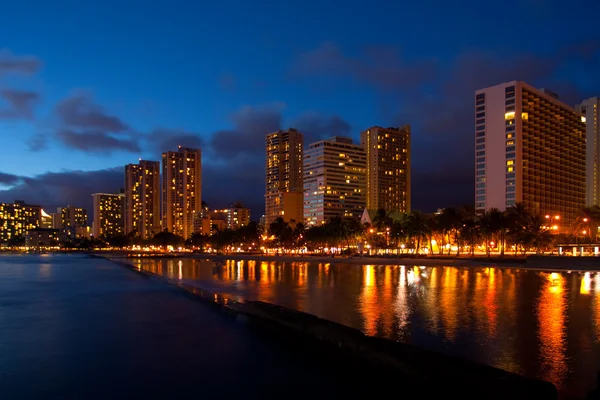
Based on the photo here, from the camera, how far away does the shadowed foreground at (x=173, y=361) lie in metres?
11.8

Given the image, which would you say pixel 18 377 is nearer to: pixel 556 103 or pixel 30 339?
pixel 30 339

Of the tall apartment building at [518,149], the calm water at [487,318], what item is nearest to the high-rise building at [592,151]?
the tall apartment building at [518,149]

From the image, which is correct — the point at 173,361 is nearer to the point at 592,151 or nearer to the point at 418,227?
the point at 418,227

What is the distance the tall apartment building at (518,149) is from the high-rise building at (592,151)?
3348 centimetres

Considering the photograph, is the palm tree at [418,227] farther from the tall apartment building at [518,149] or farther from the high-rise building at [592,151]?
the high-rise building at [592,151]

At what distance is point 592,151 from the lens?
622 feet

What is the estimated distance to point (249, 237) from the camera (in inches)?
6284

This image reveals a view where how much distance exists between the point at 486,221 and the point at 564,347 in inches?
3164

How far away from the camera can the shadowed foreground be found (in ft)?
38.7

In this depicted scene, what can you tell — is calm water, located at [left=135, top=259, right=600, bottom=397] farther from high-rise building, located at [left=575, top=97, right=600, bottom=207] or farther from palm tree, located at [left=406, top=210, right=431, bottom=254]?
high-rise building, located at [left=575, top=97, right=600, bottom=207]

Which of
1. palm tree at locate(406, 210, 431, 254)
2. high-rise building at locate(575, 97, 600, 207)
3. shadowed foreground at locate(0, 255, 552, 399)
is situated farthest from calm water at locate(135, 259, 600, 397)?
high-rise building at locate(575, 97, 600, 207)

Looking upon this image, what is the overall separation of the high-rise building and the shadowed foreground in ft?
672

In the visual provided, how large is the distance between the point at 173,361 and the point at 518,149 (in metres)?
154

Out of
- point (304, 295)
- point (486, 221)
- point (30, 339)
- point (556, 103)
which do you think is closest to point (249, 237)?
point (486, 221)
